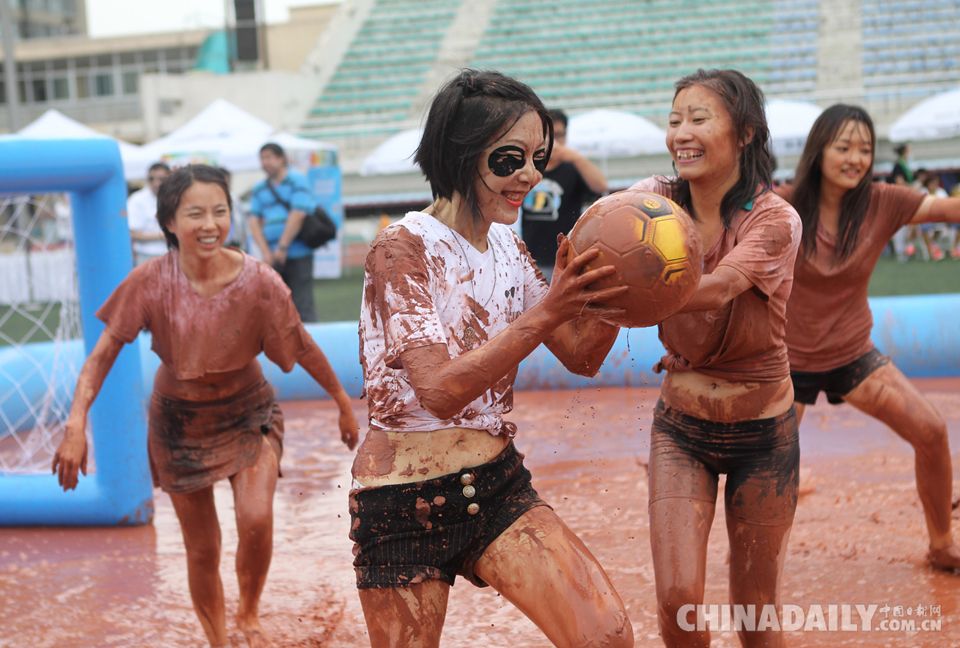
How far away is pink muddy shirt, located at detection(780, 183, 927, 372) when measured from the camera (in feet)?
15.8

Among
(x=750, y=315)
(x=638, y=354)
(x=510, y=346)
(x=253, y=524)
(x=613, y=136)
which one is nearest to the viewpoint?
(x=510, y=346)

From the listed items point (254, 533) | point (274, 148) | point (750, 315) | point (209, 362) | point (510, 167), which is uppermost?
point (510, 167)

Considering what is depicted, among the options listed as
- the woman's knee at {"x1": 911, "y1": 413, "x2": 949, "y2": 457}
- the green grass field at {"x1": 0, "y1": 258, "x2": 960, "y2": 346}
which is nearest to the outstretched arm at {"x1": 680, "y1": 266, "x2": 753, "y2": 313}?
the woman's knee at {"x1": 911, "y1": 413, "x2": 949, "y2": 457}

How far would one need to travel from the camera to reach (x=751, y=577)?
138 inches

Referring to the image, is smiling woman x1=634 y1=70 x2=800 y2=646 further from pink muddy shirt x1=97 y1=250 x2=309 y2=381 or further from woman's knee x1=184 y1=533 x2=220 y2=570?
woman's knee x1=184 y1=533 x2=220 y2=570

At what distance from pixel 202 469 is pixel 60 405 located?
4.69m

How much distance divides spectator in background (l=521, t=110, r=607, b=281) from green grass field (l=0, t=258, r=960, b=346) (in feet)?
19.2

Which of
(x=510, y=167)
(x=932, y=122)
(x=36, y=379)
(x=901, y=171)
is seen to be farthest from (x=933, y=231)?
(x=510, y=167)

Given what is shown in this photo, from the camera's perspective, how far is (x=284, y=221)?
1162 centimetres

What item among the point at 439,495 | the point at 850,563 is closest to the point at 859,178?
the point at 850,563

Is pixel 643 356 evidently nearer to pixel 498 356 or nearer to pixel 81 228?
pixel 81 228

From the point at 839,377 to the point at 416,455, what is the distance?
267 centimetres

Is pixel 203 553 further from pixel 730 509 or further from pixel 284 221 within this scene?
pixel 284 221

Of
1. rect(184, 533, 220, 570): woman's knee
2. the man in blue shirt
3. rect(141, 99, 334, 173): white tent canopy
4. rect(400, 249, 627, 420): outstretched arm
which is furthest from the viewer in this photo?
rect(141, 99, 334, 173): white tent canopy
